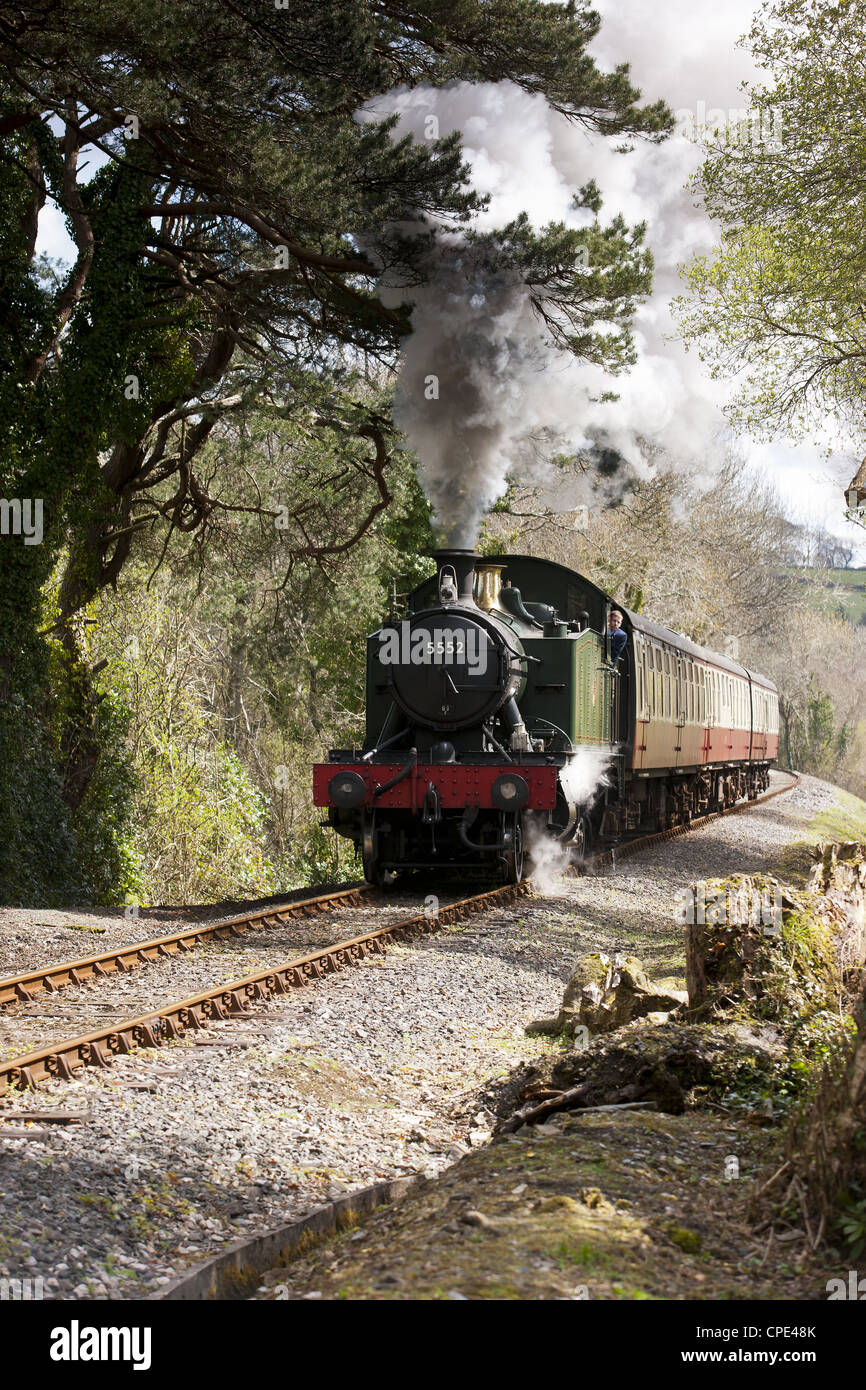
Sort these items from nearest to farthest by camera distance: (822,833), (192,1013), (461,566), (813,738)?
(192,1013), (461,566), (822,833), (813,738)

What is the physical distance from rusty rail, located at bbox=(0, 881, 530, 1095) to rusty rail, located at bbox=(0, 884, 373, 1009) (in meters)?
1.12

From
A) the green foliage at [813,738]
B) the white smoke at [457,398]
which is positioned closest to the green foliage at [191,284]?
the white smoke at [457,398]

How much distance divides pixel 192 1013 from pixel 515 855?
19.5ft

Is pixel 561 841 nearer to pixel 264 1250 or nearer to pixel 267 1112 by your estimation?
pixel 267 1112

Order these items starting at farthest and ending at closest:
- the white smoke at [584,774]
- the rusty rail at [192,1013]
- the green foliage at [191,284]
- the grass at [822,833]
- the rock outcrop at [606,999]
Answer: the grass at [822,833] → the white smoke at [584,774] → the green foliage at [191,284] → the rock outcrop at [606,999] → the rusty rail at [192,1013]

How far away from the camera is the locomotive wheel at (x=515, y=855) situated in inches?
486

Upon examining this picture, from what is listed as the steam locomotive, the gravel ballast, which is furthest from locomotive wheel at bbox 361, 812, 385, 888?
the gravel ballast

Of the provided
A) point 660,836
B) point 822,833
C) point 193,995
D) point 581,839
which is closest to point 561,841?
point 581,839

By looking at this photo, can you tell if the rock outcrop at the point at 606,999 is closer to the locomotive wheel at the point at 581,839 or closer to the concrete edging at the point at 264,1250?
the concrete edging at the point at 264,1250

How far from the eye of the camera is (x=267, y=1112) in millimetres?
5586

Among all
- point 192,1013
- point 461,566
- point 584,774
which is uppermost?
point 461,566

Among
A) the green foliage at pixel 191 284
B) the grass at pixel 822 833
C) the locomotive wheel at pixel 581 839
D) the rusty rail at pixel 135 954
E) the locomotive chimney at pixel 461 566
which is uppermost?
the green foliage at pixel 191 284

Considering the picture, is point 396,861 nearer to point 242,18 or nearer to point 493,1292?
point 242,18

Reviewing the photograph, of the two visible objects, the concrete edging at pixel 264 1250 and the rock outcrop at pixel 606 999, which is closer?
the concrete edging at pixel 264 1250
